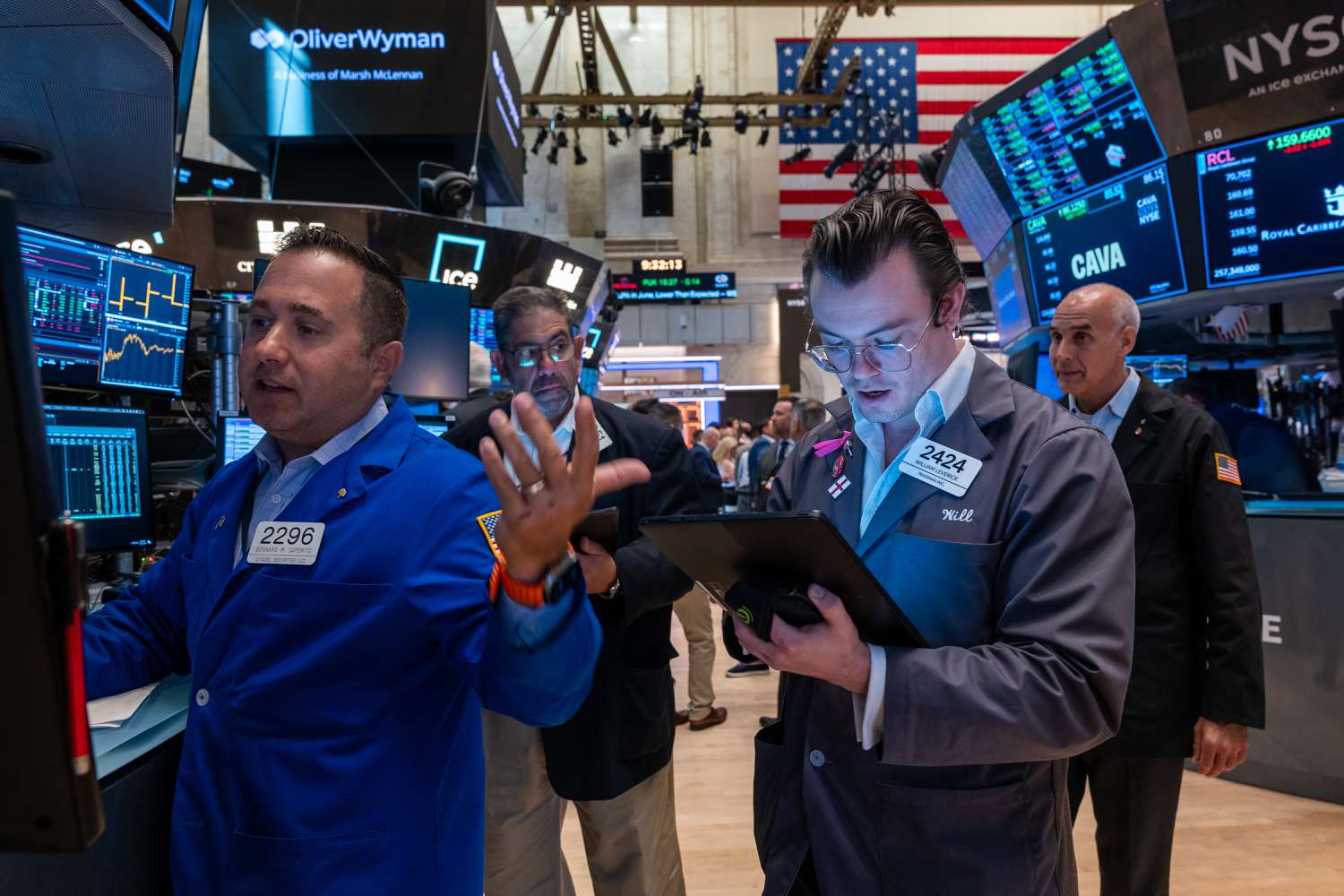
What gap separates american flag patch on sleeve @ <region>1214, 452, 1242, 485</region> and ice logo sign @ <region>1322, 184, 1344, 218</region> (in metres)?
2.61

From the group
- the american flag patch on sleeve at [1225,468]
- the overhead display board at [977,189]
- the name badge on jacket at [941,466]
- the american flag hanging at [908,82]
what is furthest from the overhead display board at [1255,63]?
the american flag hanging at [908,82]

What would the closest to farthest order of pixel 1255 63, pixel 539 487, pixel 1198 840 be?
pixel 539 487 < pixel 1198 840 < pixel 1255 63

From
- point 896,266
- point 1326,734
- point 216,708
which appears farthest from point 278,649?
point 1326,734

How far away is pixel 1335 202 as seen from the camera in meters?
4.12

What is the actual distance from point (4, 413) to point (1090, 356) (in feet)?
8.54

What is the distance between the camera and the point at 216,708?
1271 millimetres

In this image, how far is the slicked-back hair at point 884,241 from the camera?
132 cm

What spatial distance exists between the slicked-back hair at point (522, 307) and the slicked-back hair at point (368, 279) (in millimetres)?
892

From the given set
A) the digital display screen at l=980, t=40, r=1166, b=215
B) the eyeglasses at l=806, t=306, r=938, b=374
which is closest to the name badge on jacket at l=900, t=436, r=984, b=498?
the eyeglasses at l=806, t=306, r=938, b=374

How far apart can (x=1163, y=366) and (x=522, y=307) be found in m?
4.91

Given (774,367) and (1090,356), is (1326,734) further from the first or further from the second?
(774,367)

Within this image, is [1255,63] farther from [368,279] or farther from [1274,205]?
[368,279]

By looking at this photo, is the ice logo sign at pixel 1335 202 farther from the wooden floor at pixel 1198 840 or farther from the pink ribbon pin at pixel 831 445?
the pink ribbon pin at pixel 831 445

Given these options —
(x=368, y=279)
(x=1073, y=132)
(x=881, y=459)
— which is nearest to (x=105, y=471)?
(x=368, y=279)
